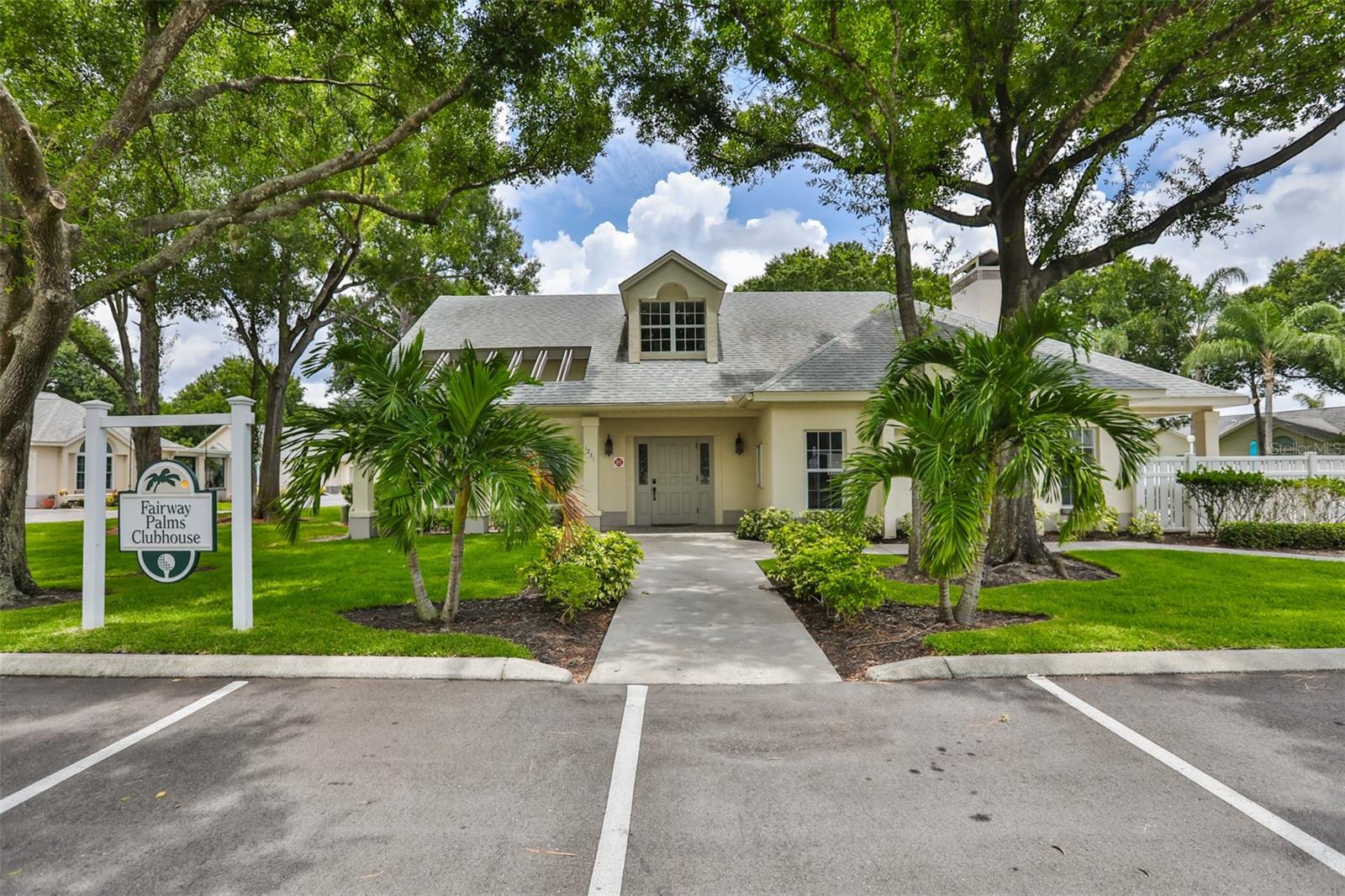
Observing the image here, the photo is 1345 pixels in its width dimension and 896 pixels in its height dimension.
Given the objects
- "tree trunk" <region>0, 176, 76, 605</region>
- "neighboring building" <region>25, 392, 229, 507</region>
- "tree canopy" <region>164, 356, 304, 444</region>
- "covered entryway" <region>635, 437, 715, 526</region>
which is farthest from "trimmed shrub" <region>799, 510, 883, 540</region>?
"tree canopy" <region>164, 356, 304, 444</region>

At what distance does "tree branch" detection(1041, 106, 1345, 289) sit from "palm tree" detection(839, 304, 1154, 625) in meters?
4.86

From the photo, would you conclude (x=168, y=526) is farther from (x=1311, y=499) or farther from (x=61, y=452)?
(x=61, y=452)

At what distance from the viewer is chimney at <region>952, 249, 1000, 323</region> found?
17344 mm

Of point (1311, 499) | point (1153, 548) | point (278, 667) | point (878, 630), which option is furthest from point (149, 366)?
point (1311, 499)

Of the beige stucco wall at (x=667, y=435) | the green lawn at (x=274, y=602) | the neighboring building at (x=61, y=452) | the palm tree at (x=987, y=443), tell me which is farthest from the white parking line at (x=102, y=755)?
the neighboring building at (x=61, y=452)

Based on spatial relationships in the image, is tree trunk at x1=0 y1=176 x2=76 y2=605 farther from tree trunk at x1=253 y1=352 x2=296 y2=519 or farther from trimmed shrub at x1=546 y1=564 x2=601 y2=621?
tree trunk at x1=253 y1=352 x2=296 y2=519

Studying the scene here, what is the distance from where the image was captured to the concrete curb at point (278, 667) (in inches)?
190

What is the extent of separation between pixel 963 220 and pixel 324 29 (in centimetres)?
1017

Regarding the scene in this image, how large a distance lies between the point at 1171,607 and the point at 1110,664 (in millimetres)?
2510

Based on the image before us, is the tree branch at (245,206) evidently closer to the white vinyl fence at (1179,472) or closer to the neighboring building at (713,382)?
the neighboring building at (713,382)

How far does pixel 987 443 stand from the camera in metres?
5.71

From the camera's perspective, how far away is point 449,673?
481cm

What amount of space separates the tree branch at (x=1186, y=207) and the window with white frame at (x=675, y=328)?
782 centimetres

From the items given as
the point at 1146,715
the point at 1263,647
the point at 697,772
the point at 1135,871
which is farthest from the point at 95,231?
the point at 1263,647
